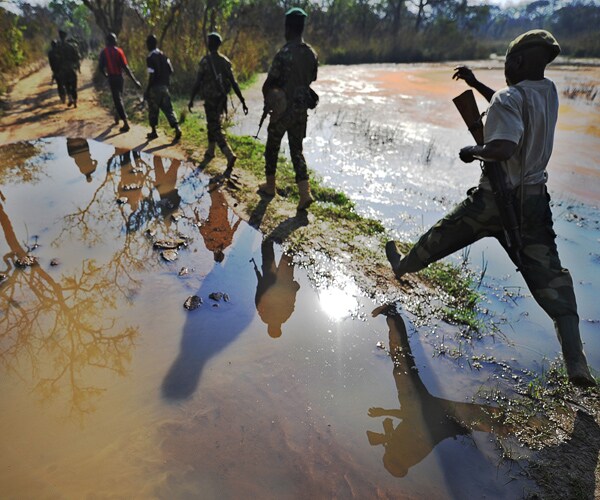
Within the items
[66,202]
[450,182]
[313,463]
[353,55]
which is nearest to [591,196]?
[450,182]

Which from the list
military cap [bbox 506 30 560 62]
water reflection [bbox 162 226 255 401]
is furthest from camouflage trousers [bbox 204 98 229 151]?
military cap [bbox 506 30 560 62]

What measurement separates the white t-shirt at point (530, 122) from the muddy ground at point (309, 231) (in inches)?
50.6

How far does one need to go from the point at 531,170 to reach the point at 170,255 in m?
2.70

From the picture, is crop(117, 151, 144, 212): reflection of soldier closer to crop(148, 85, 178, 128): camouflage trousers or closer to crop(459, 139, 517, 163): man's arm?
crop(148, 85, 178, 128): camouflage trousers

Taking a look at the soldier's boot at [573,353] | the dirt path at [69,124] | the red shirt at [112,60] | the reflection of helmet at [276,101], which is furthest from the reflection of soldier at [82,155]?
the soldier's boot at [573,353]

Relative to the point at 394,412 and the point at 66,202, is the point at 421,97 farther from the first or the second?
the point at 394,412

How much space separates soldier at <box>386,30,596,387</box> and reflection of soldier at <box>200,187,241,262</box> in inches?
82.3

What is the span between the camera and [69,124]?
277 inches

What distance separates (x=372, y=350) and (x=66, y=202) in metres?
3.65

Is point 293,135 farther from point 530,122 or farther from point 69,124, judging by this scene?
point 69,124

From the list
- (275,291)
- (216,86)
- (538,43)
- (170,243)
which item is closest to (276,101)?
(216,86)

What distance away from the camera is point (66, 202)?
4.13 m

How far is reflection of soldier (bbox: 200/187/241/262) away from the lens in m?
3.47

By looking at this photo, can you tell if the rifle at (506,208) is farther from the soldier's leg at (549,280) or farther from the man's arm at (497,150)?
the man's arm at (497,150)
